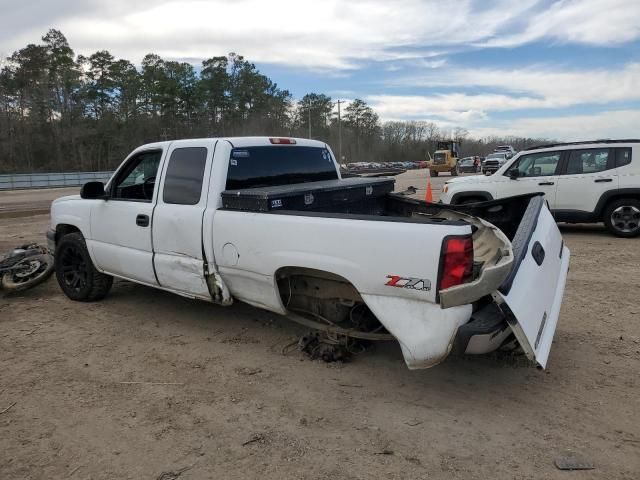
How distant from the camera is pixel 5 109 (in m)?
60.0

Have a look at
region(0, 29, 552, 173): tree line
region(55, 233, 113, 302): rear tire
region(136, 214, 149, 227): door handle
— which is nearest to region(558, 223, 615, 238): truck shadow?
region(136, 214, 149, 227): door handle

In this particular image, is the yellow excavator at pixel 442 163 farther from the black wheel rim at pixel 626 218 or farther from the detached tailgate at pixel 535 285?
the detached tailgate at pixel 535 285

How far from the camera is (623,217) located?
955 centimetres

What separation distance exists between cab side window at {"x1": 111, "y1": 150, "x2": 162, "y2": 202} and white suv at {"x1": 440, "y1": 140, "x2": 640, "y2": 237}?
23.5 ft

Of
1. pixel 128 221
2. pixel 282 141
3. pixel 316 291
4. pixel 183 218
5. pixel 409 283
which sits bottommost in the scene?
pixel 316 291

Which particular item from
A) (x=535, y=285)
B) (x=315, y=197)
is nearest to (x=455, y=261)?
(x=535, y=285)

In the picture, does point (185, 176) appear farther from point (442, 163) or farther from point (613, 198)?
point (442, 163)

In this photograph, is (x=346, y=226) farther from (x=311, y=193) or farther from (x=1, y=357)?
(x=1, y=357)

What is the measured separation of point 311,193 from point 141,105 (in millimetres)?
66693

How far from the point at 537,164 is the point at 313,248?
8.18 metres

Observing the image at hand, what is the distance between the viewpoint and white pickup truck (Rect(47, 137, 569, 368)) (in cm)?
314

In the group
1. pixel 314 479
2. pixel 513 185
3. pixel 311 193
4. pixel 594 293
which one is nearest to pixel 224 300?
pixel 311 193

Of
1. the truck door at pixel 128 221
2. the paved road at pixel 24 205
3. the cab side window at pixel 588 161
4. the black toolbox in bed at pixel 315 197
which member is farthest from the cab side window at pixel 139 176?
the paved road at pixel 24 205

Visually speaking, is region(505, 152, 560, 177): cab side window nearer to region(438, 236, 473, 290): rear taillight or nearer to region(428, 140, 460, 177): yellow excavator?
region(438, 236, 473, 290): rear taillight
